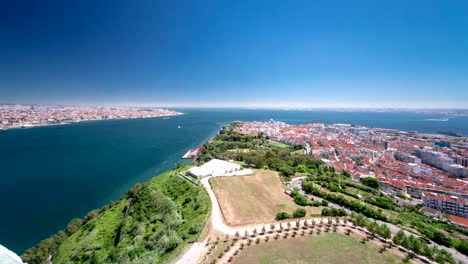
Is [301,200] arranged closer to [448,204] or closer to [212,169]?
[212,169]

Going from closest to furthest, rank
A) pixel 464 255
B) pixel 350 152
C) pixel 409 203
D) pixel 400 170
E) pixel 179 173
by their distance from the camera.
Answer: pixel 464 255 < pixel 409 203 < pixel 179 173 < pixel 400 170 < pixel 350 152

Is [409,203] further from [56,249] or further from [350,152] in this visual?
[56,249]

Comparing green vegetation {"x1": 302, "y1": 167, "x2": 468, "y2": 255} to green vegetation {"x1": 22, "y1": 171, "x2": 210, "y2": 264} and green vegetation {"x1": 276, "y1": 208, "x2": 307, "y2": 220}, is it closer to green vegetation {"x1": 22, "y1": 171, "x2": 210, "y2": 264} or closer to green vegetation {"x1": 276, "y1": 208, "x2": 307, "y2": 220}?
green vegetation {"x1": 276, "y1": 208, "x2": 307, "y2": 220}

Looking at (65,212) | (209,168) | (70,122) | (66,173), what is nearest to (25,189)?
(66,173)

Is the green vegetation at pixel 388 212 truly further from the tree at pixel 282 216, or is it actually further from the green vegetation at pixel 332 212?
the tree at pixel 282 216

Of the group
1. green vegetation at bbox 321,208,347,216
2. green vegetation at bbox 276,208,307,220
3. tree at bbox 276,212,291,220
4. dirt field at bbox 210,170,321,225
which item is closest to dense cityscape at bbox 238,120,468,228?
green vegetation at bbox 321,208,347,216

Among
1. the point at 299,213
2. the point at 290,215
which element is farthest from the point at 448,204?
the point at 290,215
